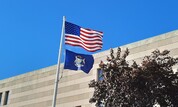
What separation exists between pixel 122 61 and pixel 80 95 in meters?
11.7

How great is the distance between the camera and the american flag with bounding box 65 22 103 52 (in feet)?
78.8

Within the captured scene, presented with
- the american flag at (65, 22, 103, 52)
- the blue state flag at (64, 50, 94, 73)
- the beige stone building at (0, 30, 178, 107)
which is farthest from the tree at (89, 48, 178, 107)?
the beige stone building at (0, 30, 178, 107)

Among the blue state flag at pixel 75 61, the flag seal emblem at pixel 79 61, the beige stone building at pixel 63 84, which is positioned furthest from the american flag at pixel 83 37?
the beige stone building at pixel 63 84

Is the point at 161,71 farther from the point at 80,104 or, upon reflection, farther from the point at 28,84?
the point at 28,84

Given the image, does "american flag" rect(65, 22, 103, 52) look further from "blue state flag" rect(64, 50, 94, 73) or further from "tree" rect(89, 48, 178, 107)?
"tree" rect(89, 48, 178, 107)

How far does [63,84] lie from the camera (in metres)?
34.6

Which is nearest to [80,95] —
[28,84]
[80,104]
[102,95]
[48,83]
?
[80,104]

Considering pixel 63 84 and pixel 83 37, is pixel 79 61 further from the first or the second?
pixel 63 84

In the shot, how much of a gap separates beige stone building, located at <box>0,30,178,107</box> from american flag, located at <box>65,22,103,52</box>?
5.74 meters

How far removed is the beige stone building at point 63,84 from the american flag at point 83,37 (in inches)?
226

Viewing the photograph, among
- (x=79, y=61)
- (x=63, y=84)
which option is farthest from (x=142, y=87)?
(x=63, y=84)

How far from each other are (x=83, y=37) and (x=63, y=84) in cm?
1095

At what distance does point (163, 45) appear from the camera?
94.0 feet

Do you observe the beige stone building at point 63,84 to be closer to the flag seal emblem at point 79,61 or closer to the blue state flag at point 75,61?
the blue state flag at point 75,61
